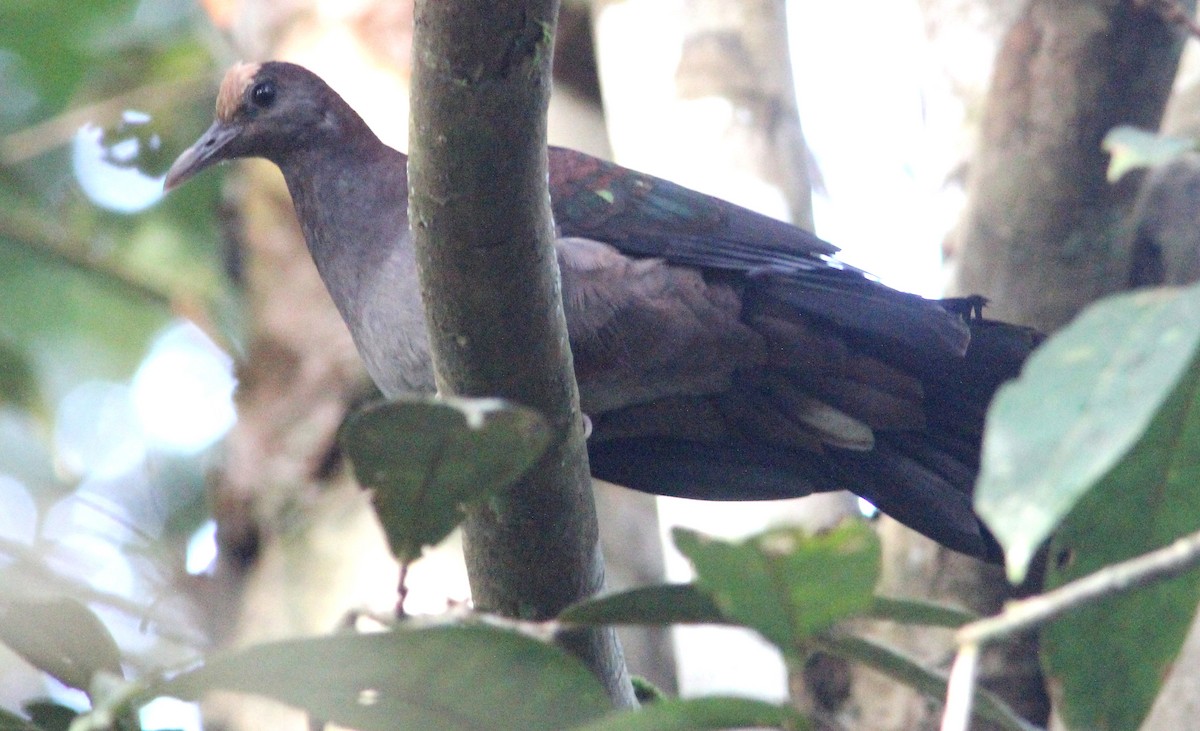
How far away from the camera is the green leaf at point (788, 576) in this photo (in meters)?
1.14

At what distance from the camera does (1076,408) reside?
3.36 feet

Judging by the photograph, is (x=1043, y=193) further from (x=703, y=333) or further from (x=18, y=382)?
(x=18, y=382)

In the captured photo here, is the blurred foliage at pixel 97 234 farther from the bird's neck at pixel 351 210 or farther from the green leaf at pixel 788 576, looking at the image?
the green leaf at pixel 788 576

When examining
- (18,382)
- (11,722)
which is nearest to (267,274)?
(18,382)

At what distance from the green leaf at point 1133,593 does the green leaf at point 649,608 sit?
13.6 inches

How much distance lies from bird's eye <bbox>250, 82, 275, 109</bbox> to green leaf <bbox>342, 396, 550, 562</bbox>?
7.54 ft

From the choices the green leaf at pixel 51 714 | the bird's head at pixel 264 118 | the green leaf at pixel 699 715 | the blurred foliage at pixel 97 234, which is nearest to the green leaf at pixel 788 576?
the green leaf at pixel 699 715

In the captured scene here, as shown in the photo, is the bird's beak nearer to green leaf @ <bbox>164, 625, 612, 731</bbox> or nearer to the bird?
the bird

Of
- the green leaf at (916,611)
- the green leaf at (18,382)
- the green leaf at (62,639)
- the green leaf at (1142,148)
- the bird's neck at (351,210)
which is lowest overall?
the green leaf at (916,611)

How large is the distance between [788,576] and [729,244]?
2.01m

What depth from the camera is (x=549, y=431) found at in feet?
4.18

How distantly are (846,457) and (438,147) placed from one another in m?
1.80

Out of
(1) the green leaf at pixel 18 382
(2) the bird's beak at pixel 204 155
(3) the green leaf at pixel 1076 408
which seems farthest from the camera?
(1) the green leaf at pixel 18 382

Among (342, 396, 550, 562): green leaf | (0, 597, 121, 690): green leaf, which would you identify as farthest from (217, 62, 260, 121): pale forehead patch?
(342, 396, 550, 562): green leaf
